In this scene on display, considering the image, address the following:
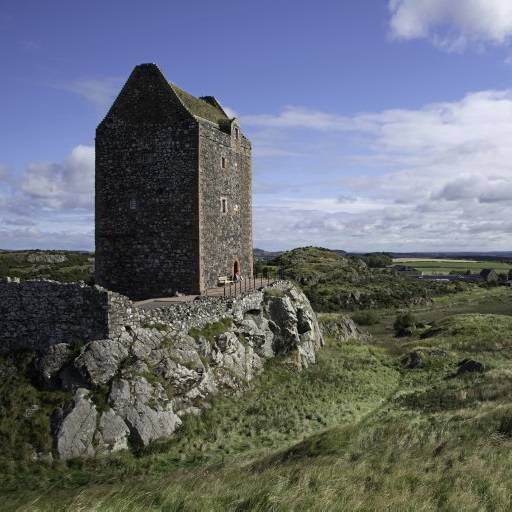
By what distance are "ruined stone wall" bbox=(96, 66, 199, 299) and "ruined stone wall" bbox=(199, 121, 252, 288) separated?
75cm

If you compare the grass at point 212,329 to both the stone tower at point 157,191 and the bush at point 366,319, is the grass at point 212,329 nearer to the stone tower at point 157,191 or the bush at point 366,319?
the stone tower at point 157,191

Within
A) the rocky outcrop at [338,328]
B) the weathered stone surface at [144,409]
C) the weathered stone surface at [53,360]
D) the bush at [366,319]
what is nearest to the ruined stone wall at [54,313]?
the weathered stone surface at [53,360]

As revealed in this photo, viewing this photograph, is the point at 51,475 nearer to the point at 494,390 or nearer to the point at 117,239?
the point at 117,239

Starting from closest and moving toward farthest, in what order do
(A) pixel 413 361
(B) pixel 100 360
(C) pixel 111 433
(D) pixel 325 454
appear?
1. (D) pixel 325 454
2. (C) pixel 111 433
3. (B) pixel 100 360
4. (A) pixel 413 361

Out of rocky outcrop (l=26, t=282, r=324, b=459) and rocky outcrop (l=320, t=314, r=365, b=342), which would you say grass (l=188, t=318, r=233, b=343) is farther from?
rocky outcrop (l=320, t=314, r=365, b=342)

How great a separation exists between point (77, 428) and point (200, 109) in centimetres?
1752

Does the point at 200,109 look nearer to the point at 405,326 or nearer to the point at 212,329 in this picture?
the point at 212,329

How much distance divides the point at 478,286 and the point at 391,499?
113 meters

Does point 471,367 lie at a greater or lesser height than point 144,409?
lesser

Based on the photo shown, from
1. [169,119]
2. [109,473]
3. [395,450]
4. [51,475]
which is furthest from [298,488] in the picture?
[169,119]

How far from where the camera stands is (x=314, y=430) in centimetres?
1798

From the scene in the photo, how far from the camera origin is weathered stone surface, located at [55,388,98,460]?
1470 centimetres

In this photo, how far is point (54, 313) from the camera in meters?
18.0

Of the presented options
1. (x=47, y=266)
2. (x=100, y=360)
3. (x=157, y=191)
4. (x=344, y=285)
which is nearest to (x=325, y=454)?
(x=100, y=360)
